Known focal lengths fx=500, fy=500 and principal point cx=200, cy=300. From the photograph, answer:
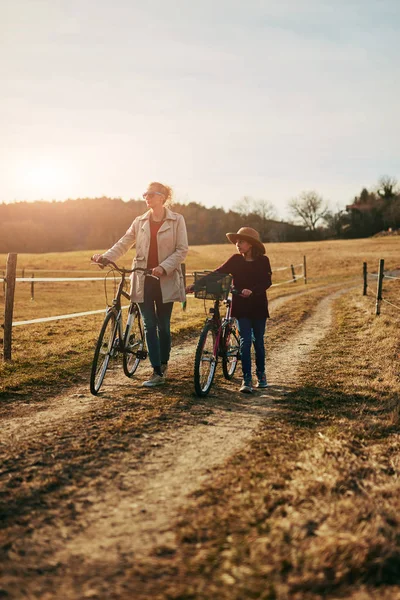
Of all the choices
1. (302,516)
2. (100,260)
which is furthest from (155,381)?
(302,516)

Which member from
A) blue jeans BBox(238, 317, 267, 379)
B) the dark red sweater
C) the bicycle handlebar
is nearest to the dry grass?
blue jeans BBox(238, 317, 267, 379)

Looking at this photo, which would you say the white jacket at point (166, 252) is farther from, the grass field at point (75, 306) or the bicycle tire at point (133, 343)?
the grass field at point (75, 306)

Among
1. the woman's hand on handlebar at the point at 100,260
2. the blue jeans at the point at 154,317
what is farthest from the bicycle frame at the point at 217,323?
the woman's hand on handlebar at the point at 100,260

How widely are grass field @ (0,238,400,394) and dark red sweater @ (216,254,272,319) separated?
244 cm

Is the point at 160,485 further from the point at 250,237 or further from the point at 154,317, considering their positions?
the point at 250,237

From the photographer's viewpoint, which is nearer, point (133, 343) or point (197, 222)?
point (133, 343)

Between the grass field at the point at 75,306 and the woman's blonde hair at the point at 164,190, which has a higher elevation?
the woman's blonde hair at the point at 164,190

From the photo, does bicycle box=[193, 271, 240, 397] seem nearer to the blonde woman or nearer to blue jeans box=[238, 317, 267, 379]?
blue jeans box=[238, 317, 267, 379]

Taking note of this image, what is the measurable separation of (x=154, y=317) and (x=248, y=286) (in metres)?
1.16

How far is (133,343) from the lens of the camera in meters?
6.18

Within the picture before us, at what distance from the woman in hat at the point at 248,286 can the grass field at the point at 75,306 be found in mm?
2345

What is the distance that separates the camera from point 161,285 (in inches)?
227

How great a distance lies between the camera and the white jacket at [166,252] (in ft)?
18.9

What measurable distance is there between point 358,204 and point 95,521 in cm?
11155
